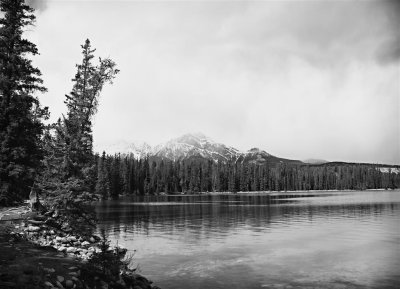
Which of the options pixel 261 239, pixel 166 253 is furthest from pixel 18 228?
pixel 261 239

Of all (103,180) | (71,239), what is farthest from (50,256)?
(103,180)

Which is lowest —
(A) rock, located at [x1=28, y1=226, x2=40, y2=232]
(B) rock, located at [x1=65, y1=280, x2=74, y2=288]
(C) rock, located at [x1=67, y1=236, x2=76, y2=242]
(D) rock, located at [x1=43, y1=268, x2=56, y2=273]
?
(C) rock, located at [x1=67, y1=236, x2=76, y2=242]

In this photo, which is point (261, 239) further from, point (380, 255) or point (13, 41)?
point (13, 41)

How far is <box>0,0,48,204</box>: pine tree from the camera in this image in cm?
3238

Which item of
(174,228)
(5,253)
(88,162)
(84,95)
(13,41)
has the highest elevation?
(13,41)

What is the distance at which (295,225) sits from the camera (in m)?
61.7

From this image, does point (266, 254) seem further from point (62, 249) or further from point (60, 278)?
point (60, 278)

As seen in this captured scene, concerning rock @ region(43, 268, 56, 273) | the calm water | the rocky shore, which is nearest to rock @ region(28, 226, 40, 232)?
the rocky shore

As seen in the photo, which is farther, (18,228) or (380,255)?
(380,255)

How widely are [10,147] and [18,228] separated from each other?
24.6 ft

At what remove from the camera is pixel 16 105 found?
33812 mm

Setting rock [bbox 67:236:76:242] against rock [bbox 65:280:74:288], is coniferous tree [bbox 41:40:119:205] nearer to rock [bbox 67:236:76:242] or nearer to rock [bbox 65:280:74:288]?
rock [bbox 67:236:76:242]

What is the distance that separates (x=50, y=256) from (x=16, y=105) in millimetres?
17117

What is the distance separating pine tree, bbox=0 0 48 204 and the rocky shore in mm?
3521
